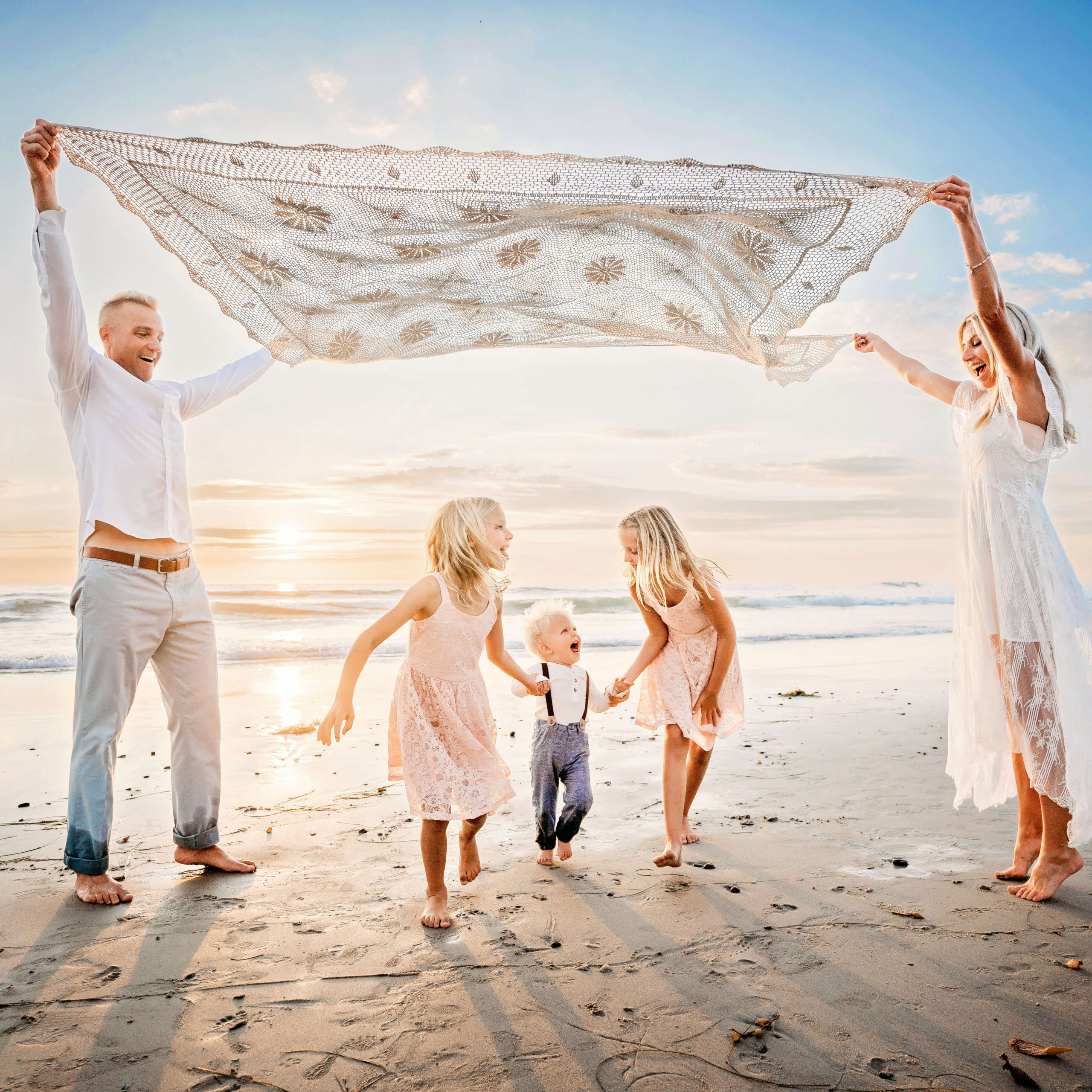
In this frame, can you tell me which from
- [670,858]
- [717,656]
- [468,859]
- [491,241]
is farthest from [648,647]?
[491,241]

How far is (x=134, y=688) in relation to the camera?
362 centimetres

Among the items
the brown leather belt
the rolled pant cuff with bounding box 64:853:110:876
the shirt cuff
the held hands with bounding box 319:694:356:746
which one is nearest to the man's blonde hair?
the shirt cuff

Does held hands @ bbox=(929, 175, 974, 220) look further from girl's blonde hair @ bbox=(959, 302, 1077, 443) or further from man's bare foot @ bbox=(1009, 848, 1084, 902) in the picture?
man's bare foot @ bbox=(1009, 848, 1084, 902)

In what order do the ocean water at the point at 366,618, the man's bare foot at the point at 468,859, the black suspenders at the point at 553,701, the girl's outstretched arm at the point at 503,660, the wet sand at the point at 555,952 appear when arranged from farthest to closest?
the ocean water at the point at 366,618 < the black suspenders at the point at 553,701 < the girl's outstretched arm at the point at 503,660 < the man's bare foot at the point at 468,859 < the wet sand at the point at 555,952

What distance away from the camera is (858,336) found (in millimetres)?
4090

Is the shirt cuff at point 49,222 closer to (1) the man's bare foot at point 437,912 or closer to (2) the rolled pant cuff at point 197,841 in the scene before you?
(2) the rolled pant cuff at point 197,841

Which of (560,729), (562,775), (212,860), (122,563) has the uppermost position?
(122,563)

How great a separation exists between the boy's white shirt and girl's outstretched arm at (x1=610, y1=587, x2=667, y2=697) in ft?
0.42

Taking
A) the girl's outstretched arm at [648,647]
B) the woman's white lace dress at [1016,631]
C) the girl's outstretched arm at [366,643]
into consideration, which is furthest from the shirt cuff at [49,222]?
the woman's white lace dress at [1016,631]

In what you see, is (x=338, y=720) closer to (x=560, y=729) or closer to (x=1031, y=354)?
(x=560, y=729)

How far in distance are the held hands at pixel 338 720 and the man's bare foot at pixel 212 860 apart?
102cm

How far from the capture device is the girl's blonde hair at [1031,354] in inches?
132

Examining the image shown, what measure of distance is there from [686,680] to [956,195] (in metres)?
2.61

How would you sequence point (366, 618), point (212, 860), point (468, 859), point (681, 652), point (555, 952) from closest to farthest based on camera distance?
1. point (555, 952)
2. point (468, 859)
3. point (212, 860)
4. point (681, 652)
5. point (366, 618)
